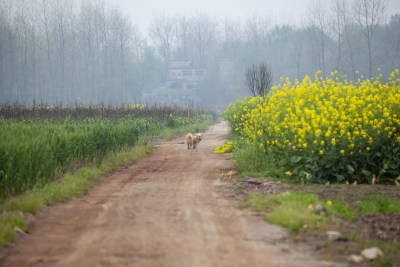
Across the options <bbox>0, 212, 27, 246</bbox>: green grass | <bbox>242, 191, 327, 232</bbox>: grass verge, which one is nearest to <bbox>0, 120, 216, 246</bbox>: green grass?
<bbox>0, 212, 27, 246</bbox>: green grass

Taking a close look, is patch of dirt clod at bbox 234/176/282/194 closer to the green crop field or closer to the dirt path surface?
the dirt path surface

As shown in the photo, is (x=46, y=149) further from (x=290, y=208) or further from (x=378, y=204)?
(x=378, y=204)

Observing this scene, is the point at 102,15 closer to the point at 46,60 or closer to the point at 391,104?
the point at 46,60

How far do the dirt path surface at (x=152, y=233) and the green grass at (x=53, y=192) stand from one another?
20cm

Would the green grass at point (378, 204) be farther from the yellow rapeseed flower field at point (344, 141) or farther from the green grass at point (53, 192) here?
the green grass at point (53, 192)

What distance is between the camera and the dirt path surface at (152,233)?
183 inches

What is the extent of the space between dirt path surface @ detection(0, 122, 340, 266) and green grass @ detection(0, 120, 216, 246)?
20 cm

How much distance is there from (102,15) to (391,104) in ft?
258

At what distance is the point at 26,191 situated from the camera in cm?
732

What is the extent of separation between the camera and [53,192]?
7555 millimetres

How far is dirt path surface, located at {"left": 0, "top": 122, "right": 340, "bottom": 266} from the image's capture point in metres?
4.65

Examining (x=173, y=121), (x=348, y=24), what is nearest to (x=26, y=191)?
(x=173, y=121)

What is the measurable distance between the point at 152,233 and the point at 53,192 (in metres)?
3.01

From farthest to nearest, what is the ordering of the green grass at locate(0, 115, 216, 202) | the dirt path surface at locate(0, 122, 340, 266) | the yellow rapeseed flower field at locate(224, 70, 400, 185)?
the yellow rapeseed flower field at locate(224, 70, 400, 185) → the green grass at locate(0, 115, 216, 202) → the dirt path surface at locate(0, 122, 340, 266)
